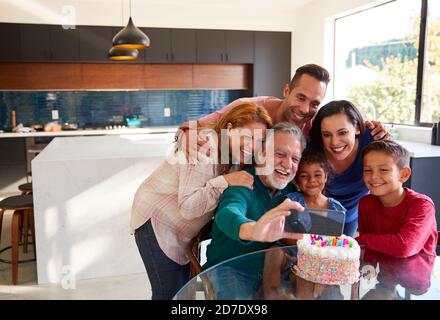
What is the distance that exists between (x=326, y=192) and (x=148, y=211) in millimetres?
850

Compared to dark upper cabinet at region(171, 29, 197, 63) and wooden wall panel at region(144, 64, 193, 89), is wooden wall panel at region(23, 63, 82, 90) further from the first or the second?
dark upper cabinet at region(171, 29, 197, 63)

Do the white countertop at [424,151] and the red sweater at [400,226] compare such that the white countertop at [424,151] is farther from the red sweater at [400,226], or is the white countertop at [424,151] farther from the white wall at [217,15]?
the white wall at [217,15]

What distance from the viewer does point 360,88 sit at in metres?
5.66

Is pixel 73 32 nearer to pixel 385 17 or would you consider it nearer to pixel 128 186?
pixel 128 186

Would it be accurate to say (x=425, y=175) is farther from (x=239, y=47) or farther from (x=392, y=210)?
(x=239, y=47)

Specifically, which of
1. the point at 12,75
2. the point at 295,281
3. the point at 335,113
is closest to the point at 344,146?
the point at 335,113

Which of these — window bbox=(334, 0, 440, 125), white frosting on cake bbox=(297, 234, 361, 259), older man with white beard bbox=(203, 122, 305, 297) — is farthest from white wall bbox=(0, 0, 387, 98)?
white frosting on cake bbox=(297, 234, 361, 259)

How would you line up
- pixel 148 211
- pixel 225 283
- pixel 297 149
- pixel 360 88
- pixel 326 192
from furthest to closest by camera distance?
pixel 360 88 < pixel 326 192 < pixel 148 211 < pixel 297 149 < pixel 225 283

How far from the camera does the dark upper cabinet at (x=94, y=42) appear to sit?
6.01 meters

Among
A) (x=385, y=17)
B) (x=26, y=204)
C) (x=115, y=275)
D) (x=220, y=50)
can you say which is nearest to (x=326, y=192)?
(x=115, y=275)

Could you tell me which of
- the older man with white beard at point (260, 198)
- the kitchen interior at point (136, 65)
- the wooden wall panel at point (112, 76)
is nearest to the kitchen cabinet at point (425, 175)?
the kitchen interior at point (136, 65)

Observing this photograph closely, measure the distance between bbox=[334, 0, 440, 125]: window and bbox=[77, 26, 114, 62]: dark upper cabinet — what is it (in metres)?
3.45

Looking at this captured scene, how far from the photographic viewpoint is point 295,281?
55.6 inches

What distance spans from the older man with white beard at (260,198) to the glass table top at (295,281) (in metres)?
0.03
